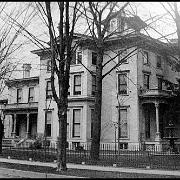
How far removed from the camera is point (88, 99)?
32781 mm

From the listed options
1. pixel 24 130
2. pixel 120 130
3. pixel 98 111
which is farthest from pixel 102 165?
pixel 24 130

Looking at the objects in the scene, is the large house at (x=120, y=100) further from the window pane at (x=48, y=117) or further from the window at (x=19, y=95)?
the window at (x=19, y=95)

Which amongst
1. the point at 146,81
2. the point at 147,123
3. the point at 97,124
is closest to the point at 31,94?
the point at 146,81

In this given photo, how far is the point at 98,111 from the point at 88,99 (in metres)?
13.5

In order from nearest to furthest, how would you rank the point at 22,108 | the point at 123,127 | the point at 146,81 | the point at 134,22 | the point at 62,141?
the point at 62,141 < the point at 134,22 < the point at 123,127 < the point at 146,81 < the point at 22,108

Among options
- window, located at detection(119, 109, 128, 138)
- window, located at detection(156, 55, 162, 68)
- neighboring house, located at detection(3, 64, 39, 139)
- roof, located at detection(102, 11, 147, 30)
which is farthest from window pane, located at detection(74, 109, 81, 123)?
roof, located at detection(102, 11, 147, 30)

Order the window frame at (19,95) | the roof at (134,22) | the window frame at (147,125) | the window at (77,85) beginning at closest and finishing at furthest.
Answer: the roof at (134,22)
the window frame at (147,125)
the window at (77,85)
the window frame at (19,95)

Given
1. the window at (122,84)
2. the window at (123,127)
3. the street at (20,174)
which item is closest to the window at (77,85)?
the window at (122,84)

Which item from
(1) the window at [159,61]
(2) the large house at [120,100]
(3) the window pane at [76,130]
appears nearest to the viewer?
(2) the large house at [120,100]

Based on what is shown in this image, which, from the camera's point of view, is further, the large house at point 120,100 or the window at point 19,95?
the window at point 19,95

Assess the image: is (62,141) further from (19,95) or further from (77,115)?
(19,95)

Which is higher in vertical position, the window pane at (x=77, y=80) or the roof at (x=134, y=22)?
the roof at (x=134, y=22)

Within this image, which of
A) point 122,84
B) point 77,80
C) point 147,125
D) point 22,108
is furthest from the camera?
point 22,108

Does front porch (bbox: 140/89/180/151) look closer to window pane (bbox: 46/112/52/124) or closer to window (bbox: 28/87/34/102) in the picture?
window pane (bbox: 46/112/52/124)
